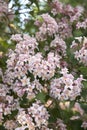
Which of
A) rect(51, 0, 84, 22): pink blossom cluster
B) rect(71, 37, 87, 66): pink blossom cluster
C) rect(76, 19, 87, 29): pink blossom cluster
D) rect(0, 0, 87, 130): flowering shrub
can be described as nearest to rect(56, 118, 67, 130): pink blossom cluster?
rect(0, 0, 87, 130): flowering shrub

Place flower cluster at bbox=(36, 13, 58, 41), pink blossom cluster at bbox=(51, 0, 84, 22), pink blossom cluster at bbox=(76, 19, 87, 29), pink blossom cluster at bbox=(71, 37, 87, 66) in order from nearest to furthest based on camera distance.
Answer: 1. pink blossom cluster at bbox=(71, 37, 87, 66)
2. flower cluster at bbox=(36, 13, 58, 41)
3. pink blossom cluster at bbox=(76, 19, 87, 29)
4. pink blossom cluster at bbox=(51, 0, 84, 22)

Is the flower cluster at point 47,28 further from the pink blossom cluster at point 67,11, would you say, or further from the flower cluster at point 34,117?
the flower cluster at point 34,117

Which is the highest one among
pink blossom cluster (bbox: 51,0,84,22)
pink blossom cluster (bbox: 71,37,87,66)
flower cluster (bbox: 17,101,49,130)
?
pink blossom cluster (bbox: 51,0,84,22)

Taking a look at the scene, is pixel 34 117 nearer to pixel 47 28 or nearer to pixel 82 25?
pixel 47 28

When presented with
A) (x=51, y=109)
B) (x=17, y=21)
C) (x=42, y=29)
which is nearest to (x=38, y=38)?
(x=42, y=29)

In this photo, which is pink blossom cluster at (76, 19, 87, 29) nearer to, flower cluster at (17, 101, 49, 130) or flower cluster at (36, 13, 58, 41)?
flower cluster at (36, 13, 58, 41)

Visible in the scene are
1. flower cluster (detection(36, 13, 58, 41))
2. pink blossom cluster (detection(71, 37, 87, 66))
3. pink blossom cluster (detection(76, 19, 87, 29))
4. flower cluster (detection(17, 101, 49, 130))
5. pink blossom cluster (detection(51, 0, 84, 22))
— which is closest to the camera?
flower cluster (detection(17, 101, 49, 130))

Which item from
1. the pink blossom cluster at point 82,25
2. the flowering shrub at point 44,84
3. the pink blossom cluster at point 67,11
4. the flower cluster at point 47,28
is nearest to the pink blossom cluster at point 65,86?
the flowering shrub at point 44,84

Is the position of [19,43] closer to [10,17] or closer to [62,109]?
[62,109]
